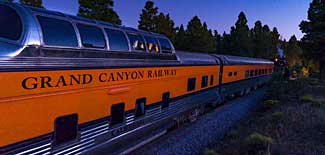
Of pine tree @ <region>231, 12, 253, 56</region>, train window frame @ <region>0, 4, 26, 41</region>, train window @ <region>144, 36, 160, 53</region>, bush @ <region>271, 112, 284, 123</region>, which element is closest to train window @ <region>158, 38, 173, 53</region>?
train window @ <region>144, 36, 160, 53</region>

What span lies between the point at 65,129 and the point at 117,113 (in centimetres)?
171

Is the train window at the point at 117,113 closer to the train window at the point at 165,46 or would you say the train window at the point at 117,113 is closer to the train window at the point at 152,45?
the train window at the point at 152,45

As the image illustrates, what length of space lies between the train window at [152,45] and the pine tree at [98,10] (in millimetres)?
20738

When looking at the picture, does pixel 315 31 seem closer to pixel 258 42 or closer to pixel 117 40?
pixel 117 40

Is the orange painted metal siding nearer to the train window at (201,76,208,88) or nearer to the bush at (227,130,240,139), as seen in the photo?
the bush at (227,130,240,139)

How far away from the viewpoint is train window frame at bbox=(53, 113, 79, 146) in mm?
4914

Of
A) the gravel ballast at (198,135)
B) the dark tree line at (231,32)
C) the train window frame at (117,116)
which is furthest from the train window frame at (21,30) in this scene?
the dark tree line at (231,32)

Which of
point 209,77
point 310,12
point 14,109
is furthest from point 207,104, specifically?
point 310,12

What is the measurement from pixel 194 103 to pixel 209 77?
2.03m

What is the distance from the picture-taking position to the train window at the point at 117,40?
6641 mm

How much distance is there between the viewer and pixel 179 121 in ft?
35.3

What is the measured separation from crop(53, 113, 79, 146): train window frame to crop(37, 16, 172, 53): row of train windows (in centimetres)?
136

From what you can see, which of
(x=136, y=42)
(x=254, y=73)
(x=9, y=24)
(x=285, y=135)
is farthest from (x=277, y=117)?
(x=254, y=73)

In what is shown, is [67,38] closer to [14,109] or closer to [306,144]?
[14,109]
